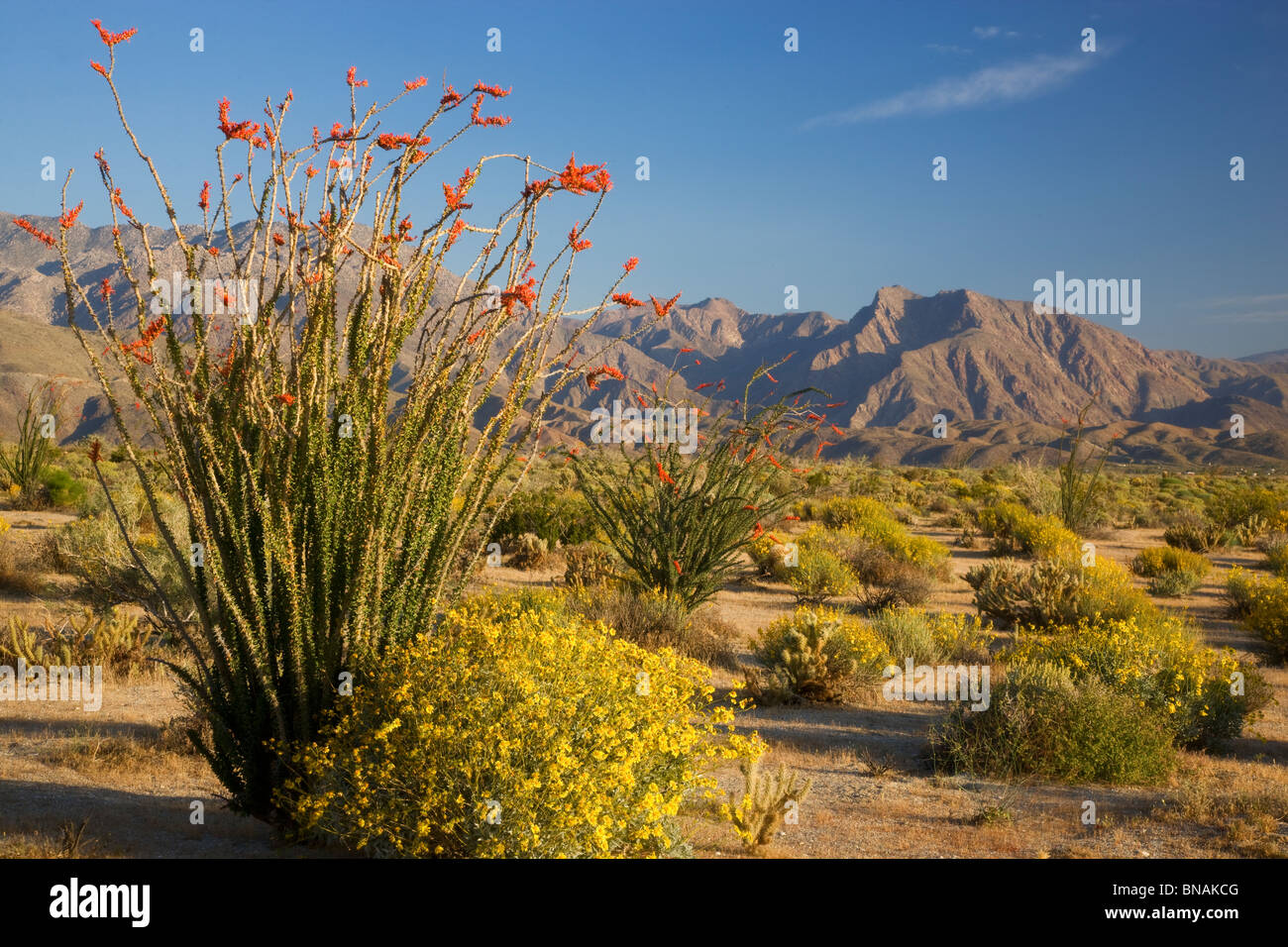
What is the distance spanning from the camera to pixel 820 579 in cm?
1383

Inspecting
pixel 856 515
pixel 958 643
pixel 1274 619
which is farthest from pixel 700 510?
pixel 856 515

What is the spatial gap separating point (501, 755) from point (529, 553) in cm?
1126

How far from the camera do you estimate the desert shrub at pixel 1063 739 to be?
6309 millimetres

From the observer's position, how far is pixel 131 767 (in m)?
5.70

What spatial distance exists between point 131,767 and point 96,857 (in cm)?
175

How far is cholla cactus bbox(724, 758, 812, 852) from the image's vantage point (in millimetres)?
4773

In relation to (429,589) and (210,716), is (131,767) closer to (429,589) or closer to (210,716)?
(210,716)

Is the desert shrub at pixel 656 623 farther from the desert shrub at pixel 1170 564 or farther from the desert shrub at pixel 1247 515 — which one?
the desert shrub at pixel 1247 515

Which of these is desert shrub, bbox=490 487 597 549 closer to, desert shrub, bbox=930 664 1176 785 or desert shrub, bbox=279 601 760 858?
desert shrub, bbox=930 664 1176 785

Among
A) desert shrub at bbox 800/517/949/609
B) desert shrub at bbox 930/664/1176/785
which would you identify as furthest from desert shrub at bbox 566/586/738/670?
desert shrub at bbox 800/517/949/609

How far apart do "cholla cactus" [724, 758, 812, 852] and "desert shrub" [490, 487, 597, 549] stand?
1048 cm

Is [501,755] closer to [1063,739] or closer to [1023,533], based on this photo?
[1063,739]
